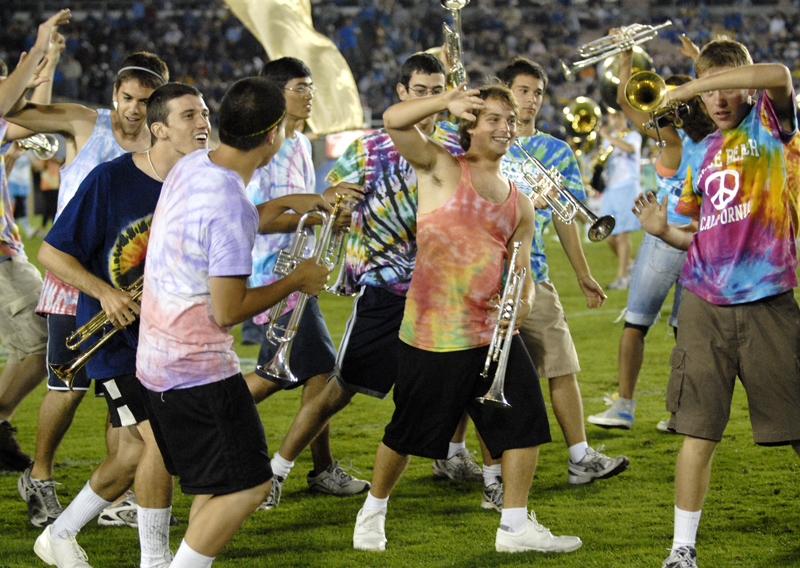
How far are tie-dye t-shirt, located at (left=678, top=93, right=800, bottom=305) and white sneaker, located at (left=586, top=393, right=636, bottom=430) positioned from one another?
2284mm

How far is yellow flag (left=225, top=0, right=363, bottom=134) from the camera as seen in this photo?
9.56m

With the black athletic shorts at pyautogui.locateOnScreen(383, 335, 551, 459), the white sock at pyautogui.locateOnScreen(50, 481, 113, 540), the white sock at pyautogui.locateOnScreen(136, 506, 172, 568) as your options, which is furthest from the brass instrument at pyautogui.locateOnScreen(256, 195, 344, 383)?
the white sock at pyautogui.locateOnScreen(50, 481, 113, 540)

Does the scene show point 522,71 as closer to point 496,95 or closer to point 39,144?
point 496,95

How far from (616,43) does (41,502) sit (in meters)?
3.67

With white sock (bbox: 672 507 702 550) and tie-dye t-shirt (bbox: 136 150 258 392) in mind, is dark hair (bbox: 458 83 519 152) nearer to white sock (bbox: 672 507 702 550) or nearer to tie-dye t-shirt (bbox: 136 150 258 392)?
tie-dye t-shirt (bbox: 136 150 258 392)

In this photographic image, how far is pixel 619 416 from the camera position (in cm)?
586

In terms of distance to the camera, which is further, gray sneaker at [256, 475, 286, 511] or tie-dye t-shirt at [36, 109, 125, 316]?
gray sneaker at [256, 475, 286, 511]

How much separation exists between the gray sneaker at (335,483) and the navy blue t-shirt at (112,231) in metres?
1.47

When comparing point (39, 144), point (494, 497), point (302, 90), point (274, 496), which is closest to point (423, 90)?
point (302, 90)

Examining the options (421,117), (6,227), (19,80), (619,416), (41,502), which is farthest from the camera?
(619,416)

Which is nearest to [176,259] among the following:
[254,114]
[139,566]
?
[254,114]

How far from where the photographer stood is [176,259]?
3004 mm

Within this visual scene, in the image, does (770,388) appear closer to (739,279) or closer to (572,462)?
(739,279)

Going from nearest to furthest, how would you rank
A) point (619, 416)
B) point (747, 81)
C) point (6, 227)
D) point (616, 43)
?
1. point (747, 81)
2. point (616, 43)
3. point (6, 227)
4. point (619, 416)
